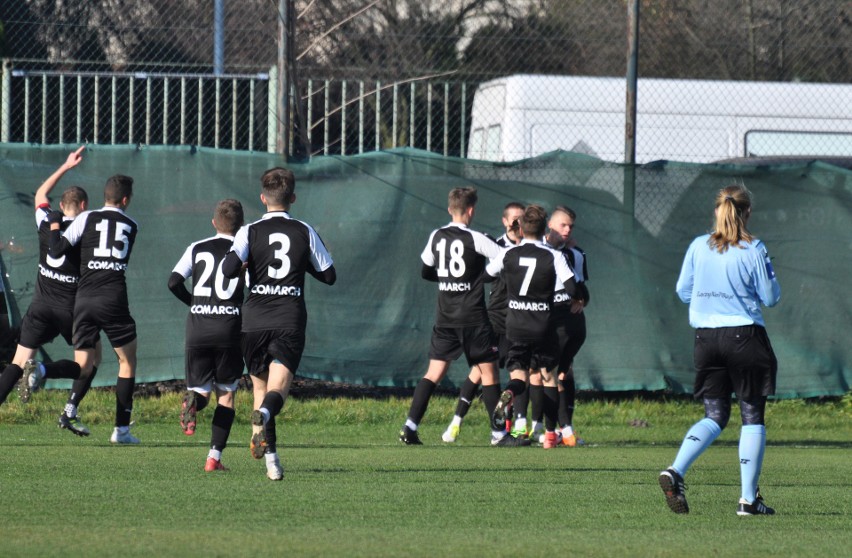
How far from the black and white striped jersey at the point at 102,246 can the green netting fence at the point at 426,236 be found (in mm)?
2007

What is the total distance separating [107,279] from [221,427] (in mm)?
2184

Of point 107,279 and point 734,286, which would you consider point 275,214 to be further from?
point 734,286

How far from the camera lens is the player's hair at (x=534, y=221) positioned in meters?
10.3

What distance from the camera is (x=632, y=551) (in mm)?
5359

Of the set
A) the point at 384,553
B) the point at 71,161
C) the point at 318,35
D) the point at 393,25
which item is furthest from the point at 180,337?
the point at 384,553

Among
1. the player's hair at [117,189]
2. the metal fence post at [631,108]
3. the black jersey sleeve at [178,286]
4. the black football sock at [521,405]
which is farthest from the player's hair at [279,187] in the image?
the metal fence post at [631,108]

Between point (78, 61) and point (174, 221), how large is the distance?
7.42ft

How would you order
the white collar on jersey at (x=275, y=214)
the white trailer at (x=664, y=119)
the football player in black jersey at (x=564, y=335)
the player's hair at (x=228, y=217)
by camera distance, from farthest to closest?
1. the white trailer at (x=664, y=119)
2. the football player in black jersey at (x=564, y=335)
3. the player's hair at (x=228, y=217)
4. the white collar on jersey at (x=275, y=214)

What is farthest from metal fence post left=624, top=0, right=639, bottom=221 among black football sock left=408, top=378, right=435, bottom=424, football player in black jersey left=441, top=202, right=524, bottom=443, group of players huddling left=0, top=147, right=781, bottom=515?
black football sock left=408, top=378, right=435, bottom=424

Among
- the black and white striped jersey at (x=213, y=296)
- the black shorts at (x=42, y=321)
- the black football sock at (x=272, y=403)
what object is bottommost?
the black football sock at (x=272, y=403)

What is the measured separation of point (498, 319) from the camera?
11.3 m

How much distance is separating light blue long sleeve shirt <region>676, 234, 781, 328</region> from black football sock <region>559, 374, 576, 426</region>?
164 inches

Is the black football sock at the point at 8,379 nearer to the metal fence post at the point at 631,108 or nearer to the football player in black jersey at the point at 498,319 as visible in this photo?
the football player in black jersey at the point at 498,319

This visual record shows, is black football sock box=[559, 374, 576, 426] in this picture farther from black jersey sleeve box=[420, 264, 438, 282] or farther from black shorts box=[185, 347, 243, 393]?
black shorts box=[185, 347, 243, 393]
